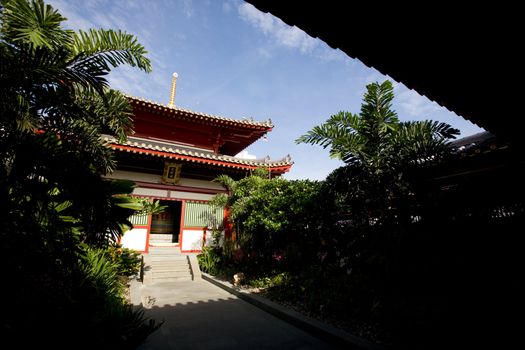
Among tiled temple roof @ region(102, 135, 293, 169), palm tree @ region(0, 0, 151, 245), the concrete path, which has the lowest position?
the concrete path

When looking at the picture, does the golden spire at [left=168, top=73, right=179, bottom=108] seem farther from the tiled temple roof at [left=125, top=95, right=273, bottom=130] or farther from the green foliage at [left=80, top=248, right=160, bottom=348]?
the green foliage at [left=80, top=248, right=160, bottom=348]

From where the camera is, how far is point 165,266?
30.3 feet

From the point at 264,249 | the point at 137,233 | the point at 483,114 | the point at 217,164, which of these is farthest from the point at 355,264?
the point at 137,233

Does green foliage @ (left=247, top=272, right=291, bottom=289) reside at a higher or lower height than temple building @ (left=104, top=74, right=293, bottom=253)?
lower

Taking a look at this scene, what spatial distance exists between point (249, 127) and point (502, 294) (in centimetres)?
1076

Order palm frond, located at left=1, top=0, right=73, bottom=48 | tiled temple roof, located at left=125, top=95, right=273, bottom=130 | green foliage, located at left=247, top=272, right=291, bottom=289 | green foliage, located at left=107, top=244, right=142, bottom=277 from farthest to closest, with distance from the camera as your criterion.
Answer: tiled temple roof, located at left=125, top=95, right=273, bottom=130
green foliage, located at left=107, top=244, right=142, bottom=277
green foliage, located at left=247, top=272, right=291, bottom=289
palm frond, located at left=1, top=0, right=73, bottom=48

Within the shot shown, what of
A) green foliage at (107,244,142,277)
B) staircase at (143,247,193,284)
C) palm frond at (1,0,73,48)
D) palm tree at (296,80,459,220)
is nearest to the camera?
palm frond at (1,0,73,48)

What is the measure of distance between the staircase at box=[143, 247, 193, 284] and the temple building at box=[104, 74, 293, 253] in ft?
1.60

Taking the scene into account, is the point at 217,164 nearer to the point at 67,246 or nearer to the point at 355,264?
the point at 355,264

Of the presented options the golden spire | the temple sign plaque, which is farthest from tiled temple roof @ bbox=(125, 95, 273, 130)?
the golden spire

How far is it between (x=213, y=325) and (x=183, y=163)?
668 cm

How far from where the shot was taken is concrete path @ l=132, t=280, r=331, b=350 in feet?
12.8

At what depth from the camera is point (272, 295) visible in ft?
20.9

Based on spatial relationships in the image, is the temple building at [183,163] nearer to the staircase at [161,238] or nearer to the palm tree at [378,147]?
the staircase at [161,238]
